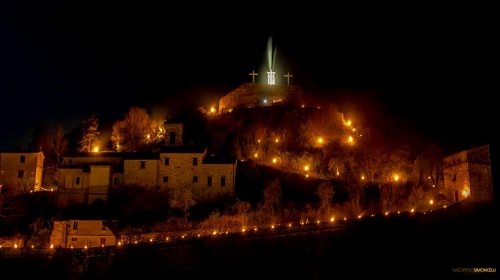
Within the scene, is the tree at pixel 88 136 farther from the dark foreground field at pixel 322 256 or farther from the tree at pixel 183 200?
the dark foreground field at pixel 322 256

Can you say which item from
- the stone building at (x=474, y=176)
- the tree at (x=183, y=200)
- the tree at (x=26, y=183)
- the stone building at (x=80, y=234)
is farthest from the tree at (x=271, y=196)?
the tree at (x=26, y=183)

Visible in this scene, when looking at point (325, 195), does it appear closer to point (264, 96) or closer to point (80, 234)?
point (80, 234)

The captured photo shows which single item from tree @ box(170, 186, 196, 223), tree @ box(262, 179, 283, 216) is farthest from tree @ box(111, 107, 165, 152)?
tree @ box(262, 179, 283, 216)

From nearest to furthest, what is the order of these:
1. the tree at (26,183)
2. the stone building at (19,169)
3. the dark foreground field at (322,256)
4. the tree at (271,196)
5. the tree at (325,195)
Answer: the dark foreground field at (322,256) < the tree at (271,196) < the tree at (325,195) < the tree at (26,183) < the stone building at (19,169)

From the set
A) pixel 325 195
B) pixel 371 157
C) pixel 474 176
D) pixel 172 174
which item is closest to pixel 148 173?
pixel 172 174

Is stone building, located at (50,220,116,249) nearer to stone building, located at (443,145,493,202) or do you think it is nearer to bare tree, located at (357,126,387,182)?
bare tree, located at (357,126,387,182)

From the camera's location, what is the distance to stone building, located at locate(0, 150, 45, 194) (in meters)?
49.8

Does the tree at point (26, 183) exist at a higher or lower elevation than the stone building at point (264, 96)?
lower

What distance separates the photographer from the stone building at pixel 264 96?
68.8 metres

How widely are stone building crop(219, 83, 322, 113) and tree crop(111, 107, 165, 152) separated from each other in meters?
11.0

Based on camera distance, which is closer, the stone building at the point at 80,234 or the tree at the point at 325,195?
the stone building at the point at 80,234

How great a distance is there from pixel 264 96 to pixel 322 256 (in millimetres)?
33710

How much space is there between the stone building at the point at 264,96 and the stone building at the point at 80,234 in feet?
98.3

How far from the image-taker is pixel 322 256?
3872cm
